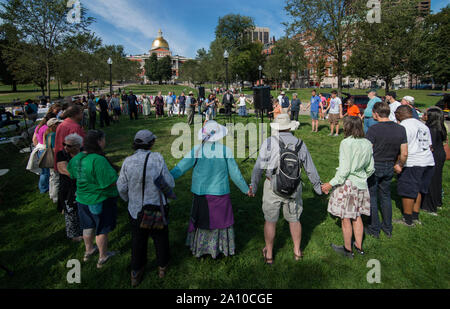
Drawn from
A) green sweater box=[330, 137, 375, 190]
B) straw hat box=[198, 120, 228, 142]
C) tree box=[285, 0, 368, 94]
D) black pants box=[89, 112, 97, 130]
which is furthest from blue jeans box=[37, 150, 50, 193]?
tree box=[285, 0, 368, 94]

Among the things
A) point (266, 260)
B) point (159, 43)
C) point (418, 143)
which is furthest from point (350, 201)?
point (159, 43)

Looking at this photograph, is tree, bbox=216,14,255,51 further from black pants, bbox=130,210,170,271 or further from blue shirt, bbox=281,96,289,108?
black pants, bbox=130,210,170,271

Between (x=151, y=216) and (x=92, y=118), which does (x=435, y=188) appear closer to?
(x=151, y=216)

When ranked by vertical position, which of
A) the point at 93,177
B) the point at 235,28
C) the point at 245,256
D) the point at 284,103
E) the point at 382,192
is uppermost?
the point at 235,28

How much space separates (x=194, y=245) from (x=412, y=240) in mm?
3338

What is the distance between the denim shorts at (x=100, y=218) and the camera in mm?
3312

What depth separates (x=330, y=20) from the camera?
20844 millimetres

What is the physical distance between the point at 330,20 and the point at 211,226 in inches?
901

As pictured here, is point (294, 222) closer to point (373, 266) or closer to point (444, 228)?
point (373, 266)

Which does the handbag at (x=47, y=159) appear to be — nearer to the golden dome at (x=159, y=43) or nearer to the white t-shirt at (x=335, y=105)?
the white t-shirt at (x=335, y=105)

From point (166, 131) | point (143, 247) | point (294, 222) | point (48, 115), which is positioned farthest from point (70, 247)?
point (166, 131)

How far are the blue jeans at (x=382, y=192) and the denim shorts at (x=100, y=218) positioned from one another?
3709 mm

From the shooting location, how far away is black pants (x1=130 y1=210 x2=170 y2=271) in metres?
3.00

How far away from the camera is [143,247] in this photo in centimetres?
309
